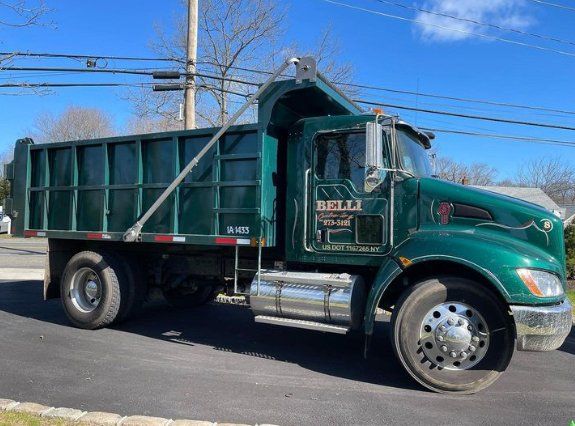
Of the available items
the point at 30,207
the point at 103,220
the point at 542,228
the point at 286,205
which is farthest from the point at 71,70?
the point at 542,228

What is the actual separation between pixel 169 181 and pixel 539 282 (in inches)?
170

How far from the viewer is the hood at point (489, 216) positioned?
4.66 m

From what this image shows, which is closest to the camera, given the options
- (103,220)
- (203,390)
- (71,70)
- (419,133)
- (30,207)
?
(203,390)

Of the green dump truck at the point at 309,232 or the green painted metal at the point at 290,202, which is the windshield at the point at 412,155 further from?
the green painted metal at the point at 290,202

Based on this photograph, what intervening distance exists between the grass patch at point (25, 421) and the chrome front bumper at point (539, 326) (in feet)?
12.1

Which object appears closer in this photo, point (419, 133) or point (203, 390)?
point (203, 390)

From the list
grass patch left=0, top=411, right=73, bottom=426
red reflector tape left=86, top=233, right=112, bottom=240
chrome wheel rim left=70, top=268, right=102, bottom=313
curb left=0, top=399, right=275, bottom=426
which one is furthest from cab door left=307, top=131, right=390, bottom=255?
chrome wheel rim left=70, top=268, right=102, bottom=313

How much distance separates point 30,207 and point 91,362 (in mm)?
3227

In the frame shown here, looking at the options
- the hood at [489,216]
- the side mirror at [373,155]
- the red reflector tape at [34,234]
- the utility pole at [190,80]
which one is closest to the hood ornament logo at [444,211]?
the hood at [489,216]

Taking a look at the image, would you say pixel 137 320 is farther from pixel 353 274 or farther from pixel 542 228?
pixel 542 228

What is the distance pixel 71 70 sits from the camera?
1403 cm

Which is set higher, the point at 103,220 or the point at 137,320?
the point at 103,220

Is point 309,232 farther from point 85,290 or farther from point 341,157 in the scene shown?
point 85,290

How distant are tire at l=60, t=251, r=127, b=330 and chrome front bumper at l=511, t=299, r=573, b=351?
4.96 meters
